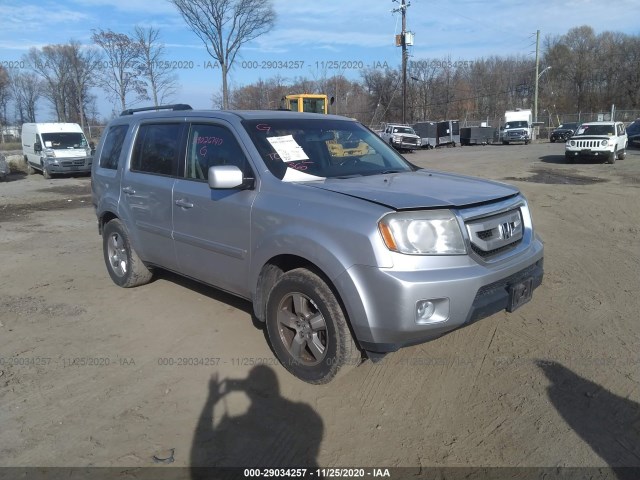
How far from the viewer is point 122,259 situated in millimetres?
5781

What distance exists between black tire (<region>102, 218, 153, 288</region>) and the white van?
17746 millimetres

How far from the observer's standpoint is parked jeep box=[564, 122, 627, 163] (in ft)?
69.4

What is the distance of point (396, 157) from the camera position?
4887mm

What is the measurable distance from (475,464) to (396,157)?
2911 mm

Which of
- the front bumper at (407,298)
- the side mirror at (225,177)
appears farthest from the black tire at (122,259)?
the front bumper at (407,298)

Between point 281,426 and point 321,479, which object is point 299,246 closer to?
point 281,426

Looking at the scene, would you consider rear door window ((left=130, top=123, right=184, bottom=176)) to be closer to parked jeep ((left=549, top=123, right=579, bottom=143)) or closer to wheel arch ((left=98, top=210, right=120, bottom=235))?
wheel arch ((left=98, top=210, right=120, bottom=235))

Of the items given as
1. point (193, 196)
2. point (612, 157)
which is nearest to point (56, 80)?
point (612, 157)

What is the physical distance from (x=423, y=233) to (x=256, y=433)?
5.24ft

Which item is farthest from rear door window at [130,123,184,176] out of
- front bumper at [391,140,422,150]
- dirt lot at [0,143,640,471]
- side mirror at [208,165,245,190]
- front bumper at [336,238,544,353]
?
front bumper at [391,140,422,150]

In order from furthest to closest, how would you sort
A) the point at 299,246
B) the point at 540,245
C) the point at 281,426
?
the point at 540,245
the point at 299,246
the point at 281,426

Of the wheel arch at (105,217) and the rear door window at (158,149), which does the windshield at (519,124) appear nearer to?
the wheel arch at (105,217)

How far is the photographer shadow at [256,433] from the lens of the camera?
9.42ft

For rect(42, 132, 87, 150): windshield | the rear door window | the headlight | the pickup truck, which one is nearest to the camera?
the headlight
